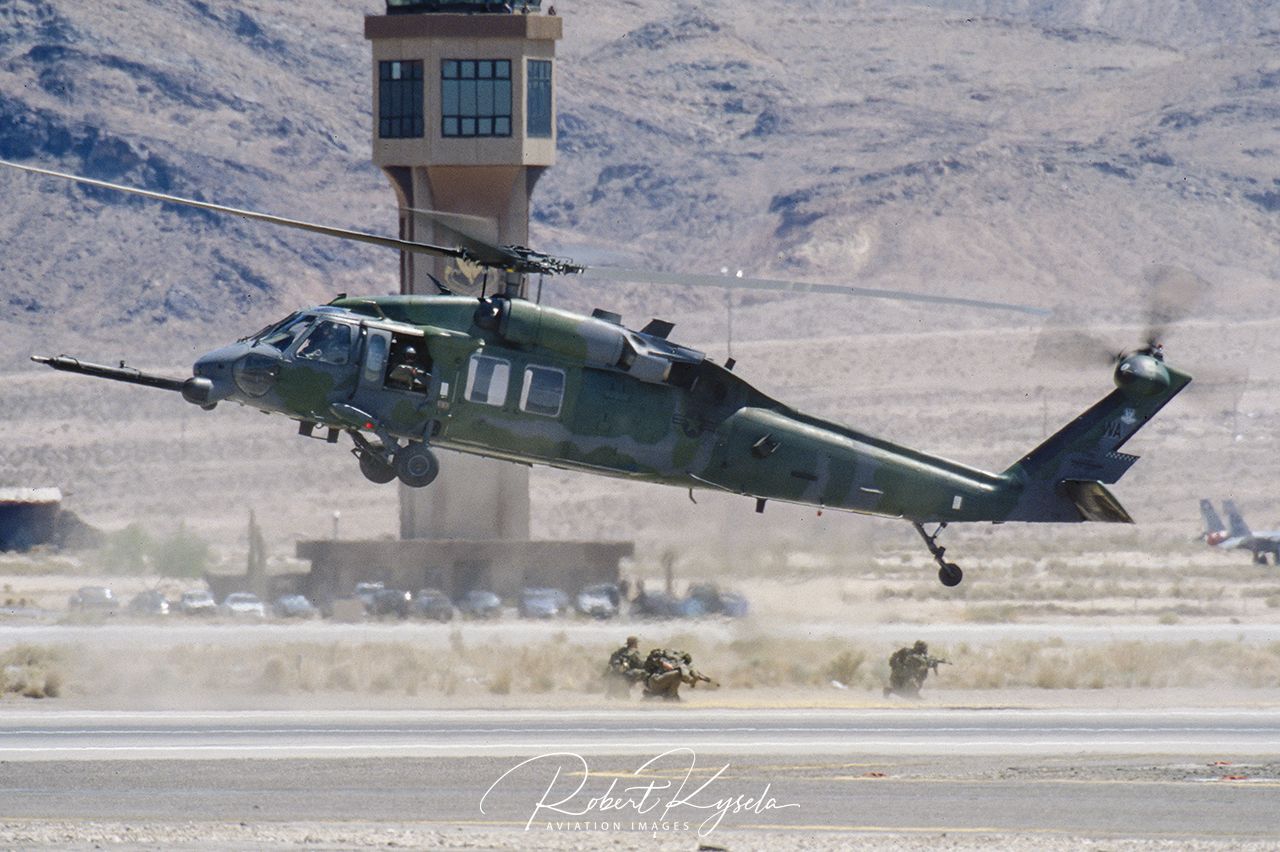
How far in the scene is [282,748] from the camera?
1270 inches

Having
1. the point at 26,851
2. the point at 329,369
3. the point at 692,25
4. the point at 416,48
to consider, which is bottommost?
the point at 26,851

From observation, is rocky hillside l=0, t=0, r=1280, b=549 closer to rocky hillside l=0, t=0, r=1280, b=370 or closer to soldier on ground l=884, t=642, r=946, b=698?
rocky hillside l=0, t=0, r=1280, b=370

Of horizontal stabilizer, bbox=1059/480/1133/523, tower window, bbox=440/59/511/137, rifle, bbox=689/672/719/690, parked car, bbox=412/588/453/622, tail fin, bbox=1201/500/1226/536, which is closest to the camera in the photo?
horizontal stabilizer, bbox=1059/480/1133/523

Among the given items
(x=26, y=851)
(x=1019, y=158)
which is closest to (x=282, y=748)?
(x=26, y=851)

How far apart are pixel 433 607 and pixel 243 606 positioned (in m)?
5.69

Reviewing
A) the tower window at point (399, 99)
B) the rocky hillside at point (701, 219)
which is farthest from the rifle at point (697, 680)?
the rocky hillside at point (701, 219)

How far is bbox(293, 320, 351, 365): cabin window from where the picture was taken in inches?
1107

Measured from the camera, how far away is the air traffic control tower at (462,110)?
56.8 m

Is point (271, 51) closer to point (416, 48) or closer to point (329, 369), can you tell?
point (416, 48)

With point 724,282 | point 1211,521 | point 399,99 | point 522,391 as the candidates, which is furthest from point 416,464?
point 1211,521

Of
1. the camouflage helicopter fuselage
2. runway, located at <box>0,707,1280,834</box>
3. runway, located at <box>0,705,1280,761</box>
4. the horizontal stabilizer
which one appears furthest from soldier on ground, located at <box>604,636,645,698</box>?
the horizontal stabilizer

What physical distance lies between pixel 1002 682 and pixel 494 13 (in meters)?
23.6

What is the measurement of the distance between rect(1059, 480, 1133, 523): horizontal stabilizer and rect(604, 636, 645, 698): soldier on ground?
10052 millimetres

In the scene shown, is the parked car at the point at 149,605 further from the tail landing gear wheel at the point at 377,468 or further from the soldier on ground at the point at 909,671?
the tail landing gear wheel at the point at 377,468
